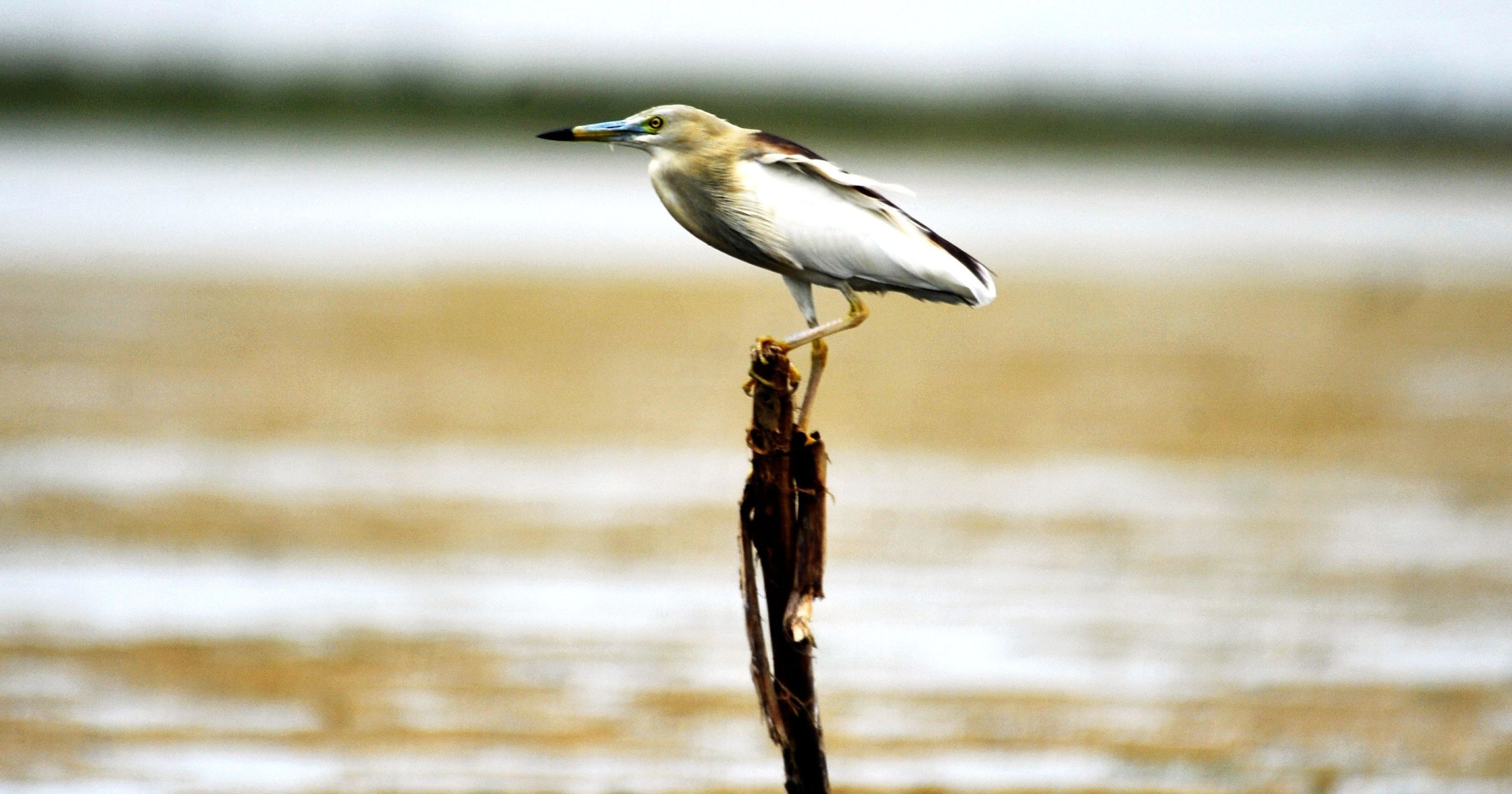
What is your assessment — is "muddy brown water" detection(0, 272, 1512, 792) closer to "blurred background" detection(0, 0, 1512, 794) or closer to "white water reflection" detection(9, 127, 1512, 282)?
"blurred background" detection(0, 0, 1512, 794)

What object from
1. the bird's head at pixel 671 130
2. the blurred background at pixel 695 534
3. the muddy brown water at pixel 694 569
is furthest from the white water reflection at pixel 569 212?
the bird's head at pixel 671 130

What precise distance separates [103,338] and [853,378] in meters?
7.24

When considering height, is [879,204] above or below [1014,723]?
above

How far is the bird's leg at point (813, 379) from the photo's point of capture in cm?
545

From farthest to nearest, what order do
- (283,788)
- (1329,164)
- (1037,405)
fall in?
(1329,164)
(1037,405)
(283,788)

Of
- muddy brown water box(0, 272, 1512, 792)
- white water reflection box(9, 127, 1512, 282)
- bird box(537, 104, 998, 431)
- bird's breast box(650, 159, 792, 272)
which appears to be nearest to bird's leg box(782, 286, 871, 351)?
bird box(537, 104, 998, 431)

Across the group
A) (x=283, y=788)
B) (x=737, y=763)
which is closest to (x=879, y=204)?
(x=737, y=763)

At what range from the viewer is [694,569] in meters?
10.2

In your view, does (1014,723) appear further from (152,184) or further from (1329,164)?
(1329,164)

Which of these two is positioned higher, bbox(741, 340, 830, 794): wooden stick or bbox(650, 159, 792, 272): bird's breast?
bbox(650, 159, 792, 272): bird's breast

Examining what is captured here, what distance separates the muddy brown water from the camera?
7324 mm

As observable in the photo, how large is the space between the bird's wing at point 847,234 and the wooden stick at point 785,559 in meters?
0.39

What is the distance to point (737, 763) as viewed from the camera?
23.8 feet

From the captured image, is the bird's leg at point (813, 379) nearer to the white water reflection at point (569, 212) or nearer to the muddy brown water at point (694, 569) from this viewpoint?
the muddy brown water at point (694, 569)
